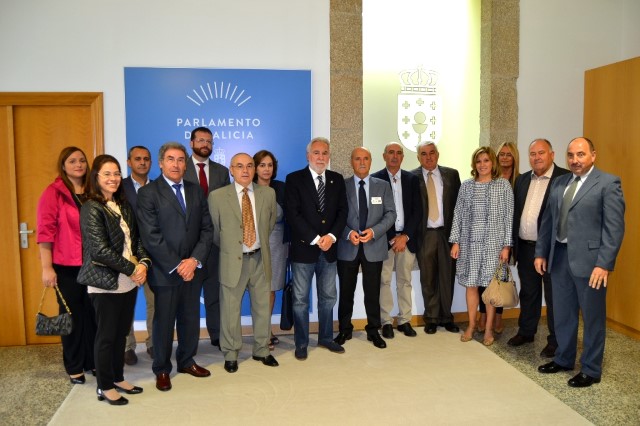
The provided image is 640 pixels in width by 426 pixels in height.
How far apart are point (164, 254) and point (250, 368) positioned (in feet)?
3.86

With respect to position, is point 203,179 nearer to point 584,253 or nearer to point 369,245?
point 369,245

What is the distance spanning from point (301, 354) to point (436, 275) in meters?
1.54

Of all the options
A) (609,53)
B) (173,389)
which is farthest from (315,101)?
(609,53)

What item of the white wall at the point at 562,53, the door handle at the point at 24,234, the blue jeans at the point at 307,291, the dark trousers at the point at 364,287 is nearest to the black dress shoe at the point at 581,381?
the dark trousers at the point at 364,287

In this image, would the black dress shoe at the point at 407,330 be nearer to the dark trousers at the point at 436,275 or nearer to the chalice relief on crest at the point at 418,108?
the dark trousers at the point at 436,275

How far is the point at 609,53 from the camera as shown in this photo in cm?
544

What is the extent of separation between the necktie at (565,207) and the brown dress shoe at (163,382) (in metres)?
2.97

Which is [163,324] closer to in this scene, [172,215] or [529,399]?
[172,215]

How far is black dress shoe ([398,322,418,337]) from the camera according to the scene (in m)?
4.73

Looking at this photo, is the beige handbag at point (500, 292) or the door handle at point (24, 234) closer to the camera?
the beige handbag at point (500, 292)

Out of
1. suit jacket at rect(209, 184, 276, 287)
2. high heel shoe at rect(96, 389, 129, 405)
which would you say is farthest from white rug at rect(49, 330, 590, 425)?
suit jacket at rect(209, 184, 276, 287)

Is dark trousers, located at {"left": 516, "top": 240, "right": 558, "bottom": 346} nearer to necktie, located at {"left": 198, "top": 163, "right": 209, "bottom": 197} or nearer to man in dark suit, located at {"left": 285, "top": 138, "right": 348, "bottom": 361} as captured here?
man in dark suit, located at {"left": 285, "top": 138, "right": 348, "bottom": 361}

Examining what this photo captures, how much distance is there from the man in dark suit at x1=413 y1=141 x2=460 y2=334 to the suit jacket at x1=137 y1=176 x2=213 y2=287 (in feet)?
7.03

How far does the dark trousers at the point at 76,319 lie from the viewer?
3.62m
